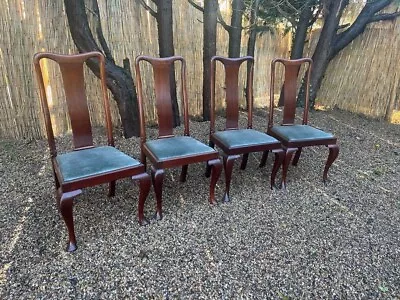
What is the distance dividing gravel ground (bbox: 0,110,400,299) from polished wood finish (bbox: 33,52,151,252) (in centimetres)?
19

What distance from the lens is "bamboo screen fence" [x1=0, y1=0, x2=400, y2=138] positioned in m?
2.88

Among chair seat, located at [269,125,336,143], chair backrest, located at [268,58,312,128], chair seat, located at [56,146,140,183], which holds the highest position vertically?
chair backrest, located at [268,58,312,128]

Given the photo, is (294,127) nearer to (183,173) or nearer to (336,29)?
(183,173)

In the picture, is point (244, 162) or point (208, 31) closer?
point (244, 162)

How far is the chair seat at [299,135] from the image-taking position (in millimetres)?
2377

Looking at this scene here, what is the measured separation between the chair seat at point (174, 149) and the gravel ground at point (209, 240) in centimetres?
43

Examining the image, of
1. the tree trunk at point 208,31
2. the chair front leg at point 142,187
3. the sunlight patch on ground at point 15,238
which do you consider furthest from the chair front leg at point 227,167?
the tree trunk at point 208,31

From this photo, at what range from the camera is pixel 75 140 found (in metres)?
2.02

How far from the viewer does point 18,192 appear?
2277 millimetres

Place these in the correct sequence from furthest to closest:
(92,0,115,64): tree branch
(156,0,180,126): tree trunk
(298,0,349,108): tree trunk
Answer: (298,0,349,108): tree trunk < (156,0,180,126): tree trunk < (92,0,115,64): tree branch

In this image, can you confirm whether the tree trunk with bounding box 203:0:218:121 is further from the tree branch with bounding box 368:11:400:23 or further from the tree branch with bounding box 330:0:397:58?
the tree branch with bounding box 368:11:400:23

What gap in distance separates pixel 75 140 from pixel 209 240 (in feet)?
3.65

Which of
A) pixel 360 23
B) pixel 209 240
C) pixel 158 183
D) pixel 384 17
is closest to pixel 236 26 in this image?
pixel 360 23

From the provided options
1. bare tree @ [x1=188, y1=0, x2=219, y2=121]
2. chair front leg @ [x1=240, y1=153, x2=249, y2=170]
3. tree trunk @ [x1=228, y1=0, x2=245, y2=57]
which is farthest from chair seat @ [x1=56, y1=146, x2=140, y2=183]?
tree trunk @ [x1=228, y1=0, x2=245, y2=57]
